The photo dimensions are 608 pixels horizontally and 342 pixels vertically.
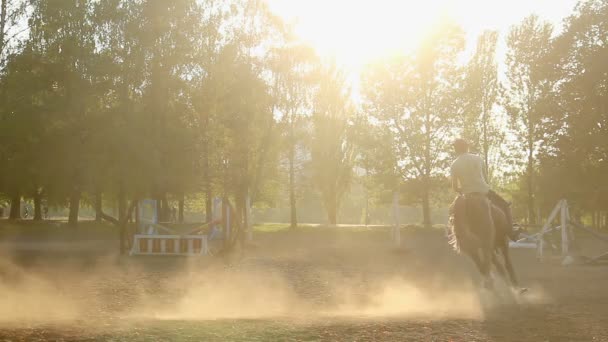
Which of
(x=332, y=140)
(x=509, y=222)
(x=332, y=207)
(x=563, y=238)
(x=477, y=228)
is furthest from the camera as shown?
(x=332, y=207)

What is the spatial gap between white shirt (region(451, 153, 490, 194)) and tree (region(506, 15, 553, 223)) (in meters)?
34.0

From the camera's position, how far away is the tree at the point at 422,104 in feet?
140

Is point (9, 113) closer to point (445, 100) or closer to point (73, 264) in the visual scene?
point (73, 264)

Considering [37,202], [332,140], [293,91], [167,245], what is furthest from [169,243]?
[37,202]

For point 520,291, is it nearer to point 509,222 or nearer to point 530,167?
point 509,222

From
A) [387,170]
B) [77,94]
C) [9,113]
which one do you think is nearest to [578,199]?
[387,170]

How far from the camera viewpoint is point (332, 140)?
168ft

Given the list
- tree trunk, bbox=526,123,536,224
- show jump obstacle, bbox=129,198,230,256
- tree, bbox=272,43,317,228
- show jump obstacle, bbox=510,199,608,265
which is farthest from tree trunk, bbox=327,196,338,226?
show jump obstacle, bbox=129,198,230,256

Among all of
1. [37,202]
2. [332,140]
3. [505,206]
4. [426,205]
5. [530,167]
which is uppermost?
[332,140]

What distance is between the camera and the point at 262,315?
8.34 m

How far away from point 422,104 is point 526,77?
804 centimetres

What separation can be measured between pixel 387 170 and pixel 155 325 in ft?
124

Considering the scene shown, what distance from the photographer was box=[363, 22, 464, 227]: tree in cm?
4266

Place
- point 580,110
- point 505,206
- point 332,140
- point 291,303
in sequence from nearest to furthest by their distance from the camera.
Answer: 1. point 291,303
2. point 505,206
3. point 580,110
4. point 332,140
